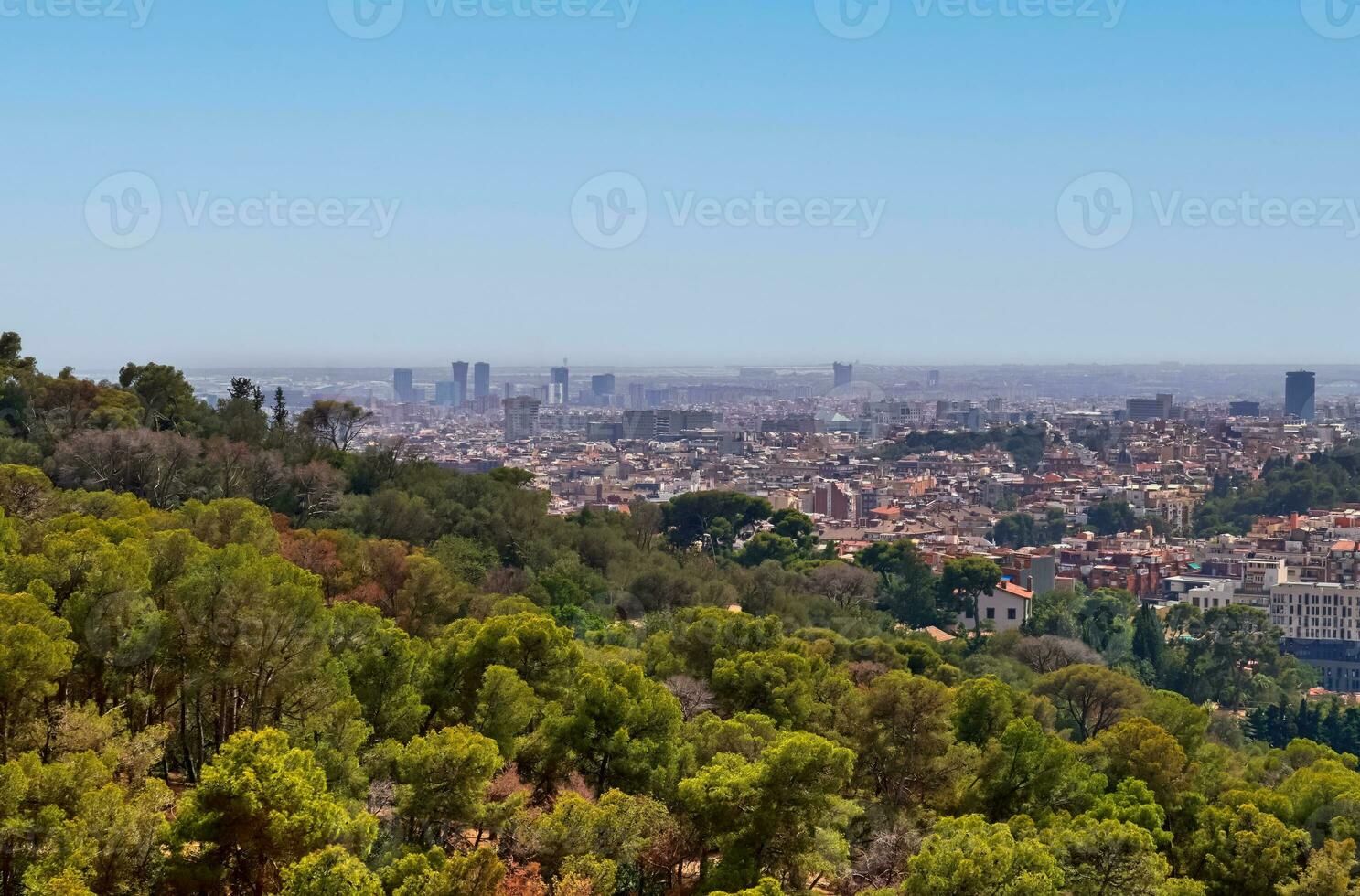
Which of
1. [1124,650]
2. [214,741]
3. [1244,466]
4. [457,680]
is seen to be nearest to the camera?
[214,741]

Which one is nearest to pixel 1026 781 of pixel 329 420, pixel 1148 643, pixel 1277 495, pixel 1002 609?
pixel 1148 643

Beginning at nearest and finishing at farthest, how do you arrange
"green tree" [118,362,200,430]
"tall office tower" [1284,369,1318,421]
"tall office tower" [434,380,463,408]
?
"green tree" [118,362,200,430], "tall office tower" [434,380,463,408], "tall office tower" [1284,369,1318,421]

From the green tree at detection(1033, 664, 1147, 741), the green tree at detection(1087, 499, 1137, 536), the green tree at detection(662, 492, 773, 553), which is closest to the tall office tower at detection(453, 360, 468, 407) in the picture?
the green tree at detection(1087, 499, 1137, 536)

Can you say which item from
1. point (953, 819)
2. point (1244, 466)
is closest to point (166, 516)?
point (953, 819)

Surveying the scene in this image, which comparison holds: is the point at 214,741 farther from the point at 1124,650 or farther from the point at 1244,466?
the point at 1244,466

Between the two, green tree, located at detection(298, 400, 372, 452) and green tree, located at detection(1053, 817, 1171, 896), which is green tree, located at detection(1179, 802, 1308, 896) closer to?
green tree, located at detection(1053, 817, 1171, 896)
